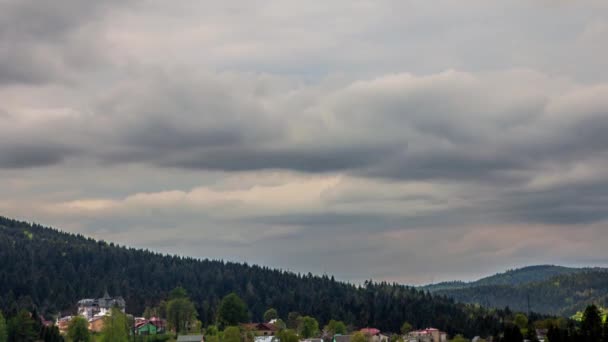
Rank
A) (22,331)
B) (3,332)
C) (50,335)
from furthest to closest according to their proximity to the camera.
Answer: (22,331) < (50,335) < (3,332)

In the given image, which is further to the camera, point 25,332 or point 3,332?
point 25,332

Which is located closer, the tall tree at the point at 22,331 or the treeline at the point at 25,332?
the treeline at the point at 25,332

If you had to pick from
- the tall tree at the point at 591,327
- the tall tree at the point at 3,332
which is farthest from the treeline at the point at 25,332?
the tall tree at the point at 591,327

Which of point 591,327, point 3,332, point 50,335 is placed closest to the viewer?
point 591,327

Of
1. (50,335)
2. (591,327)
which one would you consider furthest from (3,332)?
(591,327)

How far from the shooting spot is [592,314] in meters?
172

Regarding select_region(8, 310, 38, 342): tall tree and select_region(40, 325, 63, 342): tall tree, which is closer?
select_region(40, 325, 63, 342): tall tree

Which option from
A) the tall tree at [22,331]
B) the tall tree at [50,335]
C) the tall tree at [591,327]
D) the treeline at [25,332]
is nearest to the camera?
the tall tree at [591,327]

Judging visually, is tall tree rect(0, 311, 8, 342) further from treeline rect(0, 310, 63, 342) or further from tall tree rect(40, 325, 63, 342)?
tall tree rect(40, 325, 63, 342)

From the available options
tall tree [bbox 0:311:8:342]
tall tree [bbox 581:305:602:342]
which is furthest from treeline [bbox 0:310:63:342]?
tall tree [bbox 581:305:602:342]

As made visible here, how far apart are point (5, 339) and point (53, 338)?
9.12m

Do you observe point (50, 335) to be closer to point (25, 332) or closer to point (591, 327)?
point (25, 332)

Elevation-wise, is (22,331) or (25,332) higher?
(22,331)

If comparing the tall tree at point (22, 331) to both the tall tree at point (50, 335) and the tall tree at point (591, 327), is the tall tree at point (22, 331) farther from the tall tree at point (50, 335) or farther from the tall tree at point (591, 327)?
the tall tree at point (591, 327)
